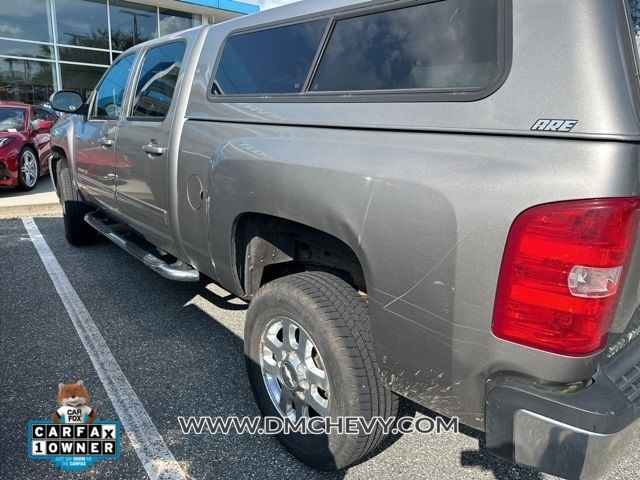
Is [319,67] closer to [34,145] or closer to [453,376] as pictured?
[453,376]

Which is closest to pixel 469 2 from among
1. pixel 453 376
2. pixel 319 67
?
pixel 319 67

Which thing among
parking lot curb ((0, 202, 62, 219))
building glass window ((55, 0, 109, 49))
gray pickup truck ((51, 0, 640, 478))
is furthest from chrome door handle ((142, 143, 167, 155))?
building glass window ((55, 0, 109, 49))

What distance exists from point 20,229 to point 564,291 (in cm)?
680

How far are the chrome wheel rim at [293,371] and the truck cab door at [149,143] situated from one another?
1.25 meters

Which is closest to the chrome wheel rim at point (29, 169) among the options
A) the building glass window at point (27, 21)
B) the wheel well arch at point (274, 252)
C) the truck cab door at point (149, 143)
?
the truck cab door at point (149, 143)

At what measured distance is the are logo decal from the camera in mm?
1352

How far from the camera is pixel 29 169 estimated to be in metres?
8.59

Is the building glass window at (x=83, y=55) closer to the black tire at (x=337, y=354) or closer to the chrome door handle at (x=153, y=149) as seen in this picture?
the chrome door handle at (x=153, y=149)

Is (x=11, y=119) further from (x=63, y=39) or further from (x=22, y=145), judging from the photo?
→ (x=63, y=39)

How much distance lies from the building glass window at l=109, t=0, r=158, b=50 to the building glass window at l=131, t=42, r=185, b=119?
15.0 m

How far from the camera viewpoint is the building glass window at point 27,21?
47.4ft

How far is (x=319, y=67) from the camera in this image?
219 centimetres

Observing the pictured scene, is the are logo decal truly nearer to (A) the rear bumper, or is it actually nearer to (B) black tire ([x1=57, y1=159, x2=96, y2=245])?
(A) the rear bumper

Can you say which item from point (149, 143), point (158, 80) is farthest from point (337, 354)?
point (158, 80)
